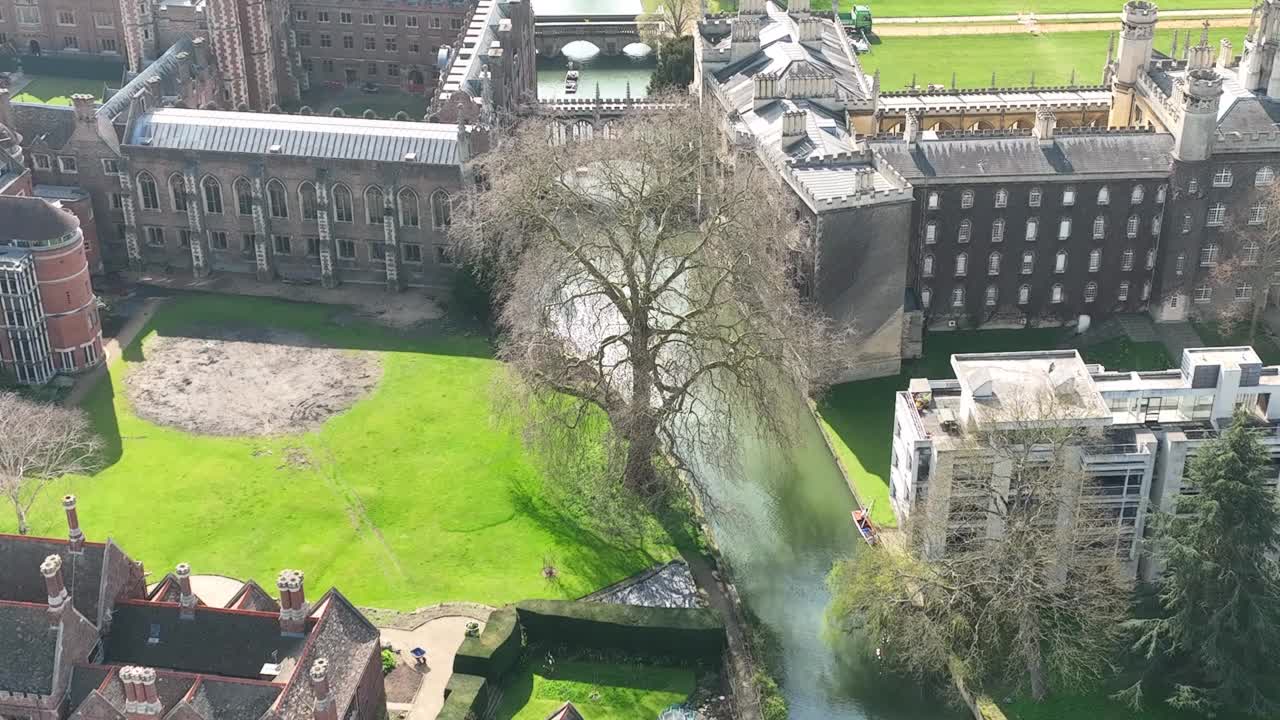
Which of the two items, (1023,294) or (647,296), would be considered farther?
(1023,294)

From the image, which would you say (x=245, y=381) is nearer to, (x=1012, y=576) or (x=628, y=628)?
(x=628, y=628)

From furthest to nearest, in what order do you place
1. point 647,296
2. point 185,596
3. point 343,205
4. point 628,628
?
point 343,205 → point 647,296 → point 628,628 → point 185,596

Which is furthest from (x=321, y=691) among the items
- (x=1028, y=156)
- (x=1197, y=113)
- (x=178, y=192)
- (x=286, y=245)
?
(x=1197, y=113)

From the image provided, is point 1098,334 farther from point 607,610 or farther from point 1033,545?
point 607,610

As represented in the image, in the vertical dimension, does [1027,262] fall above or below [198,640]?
above

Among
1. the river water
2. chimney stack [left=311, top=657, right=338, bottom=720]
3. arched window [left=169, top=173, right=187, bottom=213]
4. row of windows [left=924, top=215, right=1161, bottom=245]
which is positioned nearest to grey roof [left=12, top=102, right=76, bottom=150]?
arched window [left=169, top=173, right=187, bottom=213]
